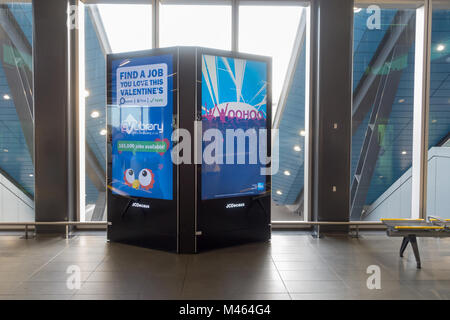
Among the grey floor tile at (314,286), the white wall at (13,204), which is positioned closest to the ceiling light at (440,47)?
the grey floor tile at (314,286)

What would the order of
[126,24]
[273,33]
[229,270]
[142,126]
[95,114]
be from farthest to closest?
[95,114] → [273,33] → [126,24] → [142,126] → [229,270]

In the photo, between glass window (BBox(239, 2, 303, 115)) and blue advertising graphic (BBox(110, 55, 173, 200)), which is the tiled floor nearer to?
blue advertising graphic (BBox(110, 55, 173, 200))

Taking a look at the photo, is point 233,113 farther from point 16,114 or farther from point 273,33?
point 16,114

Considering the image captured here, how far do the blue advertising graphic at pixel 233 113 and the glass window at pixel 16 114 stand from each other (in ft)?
9.29

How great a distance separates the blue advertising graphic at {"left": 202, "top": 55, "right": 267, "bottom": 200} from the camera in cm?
489

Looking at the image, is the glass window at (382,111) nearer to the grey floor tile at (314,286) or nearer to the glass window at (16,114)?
the grey floor tile at (314,286)

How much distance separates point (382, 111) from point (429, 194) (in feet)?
4.75

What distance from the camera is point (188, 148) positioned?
479cm

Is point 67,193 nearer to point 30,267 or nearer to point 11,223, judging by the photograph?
point 11,223

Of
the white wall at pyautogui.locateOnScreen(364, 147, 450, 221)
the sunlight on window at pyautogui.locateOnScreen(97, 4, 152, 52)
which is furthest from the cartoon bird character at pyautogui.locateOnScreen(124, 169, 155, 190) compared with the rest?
the white wall at pyautogui.locateOnScreen(364, 147, 450, 221)

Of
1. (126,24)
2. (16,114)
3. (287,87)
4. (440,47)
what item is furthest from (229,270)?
(440,47)

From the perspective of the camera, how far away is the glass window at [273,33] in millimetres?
6051

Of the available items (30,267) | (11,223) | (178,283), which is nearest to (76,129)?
(11,223)

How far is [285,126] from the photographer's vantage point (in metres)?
6.25
